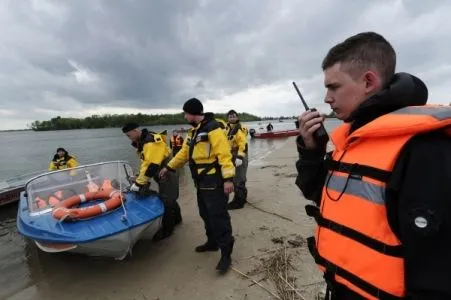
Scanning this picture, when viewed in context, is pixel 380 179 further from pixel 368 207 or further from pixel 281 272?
pixel 281 272

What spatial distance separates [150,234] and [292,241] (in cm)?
253

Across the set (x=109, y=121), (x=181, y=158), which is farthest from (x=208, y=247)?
(x=109, y=121)

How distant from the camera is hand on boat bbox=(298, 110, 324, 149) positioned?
1564 millimetres

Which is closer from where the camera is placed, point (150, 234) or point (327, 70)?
point (327, 70)

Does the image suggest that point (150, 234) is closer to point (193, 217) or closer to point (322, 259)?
point (193, 217)

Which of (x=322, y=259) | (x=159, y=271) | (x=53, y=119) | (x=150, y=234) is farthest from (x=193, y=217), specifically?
(x=53, y=119)

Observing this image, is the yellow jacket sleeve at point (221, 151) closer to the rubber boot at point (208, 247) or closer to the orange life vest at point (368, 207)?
the rubber boot at point (208, 247)

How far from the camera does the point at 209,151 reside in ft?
14.4

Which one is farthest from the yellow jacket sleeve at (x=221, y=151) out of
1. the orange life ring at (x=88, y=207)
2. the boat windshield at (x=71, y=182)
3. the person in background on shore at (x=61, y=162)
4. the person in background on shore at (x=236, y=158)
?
the person in background on shore at (x=61, y=162)

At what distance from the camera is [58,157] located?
1053 cm

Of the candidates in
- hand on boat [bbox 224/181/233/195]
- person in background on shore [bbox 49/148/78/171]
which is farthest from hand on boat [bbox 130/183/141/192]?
person in background on shore [bbox 49/148/78/171]

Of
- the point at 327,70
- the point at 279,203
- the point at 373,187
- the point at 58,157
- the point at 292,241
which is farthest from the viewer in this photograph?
the point at 58,157

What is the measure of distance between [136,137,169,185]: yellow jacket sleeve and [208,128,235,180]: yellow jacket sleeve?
5.22ft

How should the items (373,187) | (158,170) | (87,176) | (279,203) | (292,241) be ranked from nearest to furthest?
(373,187) < (292,241) < (158,170) < (87,176) < (279,203)
